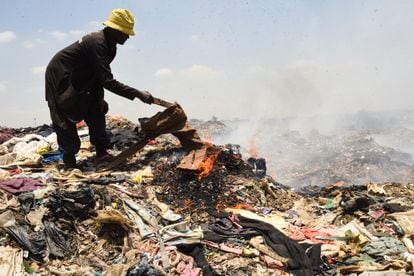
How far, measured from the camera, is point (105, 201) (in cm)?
393

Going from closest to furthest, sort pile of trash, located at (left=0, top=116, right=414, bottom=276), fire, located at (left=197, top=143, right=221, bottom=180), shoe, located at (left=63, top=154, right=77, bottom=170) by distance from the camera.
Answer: pile of trash, located at (left=0, top=116, right=414, bottom=276)
fire, located at (left=197, top=143, right=221, bottom=180)
shoe, located at (left=63, top=154, right=77, bottom=170)

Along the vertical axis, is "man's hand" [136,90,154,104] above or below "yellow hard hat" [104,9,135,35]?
below

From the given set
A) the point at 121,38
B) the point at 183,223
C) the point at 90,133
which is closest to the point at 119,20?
the point at 121,38

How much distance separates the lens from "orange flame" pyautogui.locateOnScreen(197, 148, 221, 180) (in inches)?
185

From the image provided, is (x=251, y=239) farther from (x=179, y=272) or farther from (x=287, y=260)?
(x=179, y=272)

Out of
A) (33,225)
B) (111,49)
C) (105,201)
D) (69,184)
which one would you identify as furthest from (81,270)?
(111,49)

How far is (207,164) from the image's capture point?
482 cm

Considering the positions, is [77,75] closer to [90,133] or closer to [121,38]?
[121,38]

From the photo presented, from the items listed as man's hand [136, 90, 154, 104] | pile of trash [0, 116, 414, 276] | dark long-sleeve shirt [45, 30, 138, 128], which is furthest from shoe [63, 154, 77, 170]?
man's hand [136, 90, 154, 104]

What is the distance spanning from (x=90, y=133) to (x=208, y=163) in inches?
71.2

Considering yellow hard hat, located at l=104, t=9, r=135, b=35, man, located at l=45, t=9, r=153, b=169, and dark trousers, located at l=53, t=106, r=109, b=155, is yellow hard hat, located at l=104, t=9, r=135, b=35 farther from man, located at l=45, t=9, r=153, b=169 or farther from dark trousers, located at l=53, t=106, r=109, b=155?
dark trousers, located at l=53, t=106, r=109, b=155

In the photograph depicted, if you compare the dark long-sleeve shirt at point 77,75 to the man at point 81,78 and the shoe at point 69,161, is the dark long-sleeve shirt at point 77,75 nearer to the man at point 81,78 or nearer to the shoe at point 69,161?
the man at point 81,78

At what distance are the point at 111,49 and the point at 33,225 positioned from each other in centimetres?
237

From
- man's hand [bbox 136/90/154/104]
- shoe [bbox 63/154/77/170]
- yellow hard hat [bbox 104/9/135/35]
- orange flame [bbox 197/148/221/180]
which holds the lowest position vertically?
shoe [bbox 63/154/77/170]
